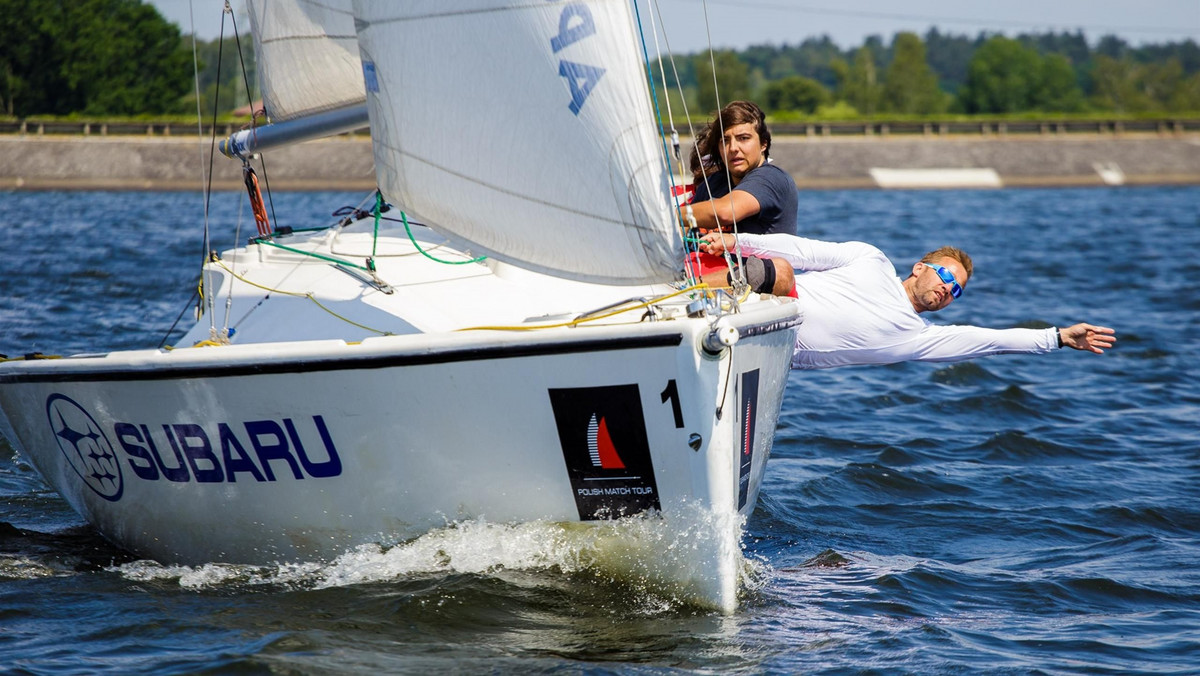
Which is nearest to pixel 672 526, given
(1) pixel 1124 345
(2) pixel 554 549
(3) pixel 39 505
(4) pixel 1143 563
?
(2) pixel 554 549

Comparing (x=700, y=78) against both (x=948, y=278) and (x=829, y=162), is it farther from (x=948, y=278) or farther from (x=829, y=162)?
(x=948, y=278)

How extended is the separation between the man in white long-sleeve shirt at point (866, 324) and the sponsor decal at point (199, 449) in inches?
83.5

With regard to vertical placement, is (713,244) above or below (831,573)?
above

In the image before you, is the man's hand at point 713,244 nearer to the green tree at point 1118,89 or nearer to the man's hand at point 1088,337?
the man's hand at point 1088,337

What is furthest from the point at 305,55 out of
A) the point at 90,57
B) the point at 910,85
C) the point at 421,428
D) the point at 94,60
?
the point at 910,85

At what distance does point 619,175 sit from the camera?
4.34 m

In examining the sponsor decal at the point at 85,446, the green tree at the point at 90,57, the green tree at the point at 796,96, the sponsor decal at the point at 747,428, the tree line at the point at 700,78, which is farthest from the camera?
the green tree at the point at 796,96

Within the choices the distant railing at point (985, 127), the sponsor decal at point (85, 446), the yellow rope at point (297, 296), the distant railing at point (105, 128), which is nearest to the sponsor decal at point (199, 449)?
the sponsor decal at point (85, 446)

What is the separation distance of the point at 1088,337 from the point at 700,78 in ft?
220

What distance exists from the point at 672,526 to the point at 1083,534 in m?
3.07

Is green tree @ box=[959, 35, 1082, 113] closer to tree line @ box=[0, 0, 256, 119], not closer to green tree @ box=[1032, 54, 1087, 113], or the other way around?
green tree @ box=[1032, 54, 1087, 113]

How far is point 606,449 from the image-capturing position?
4.48 m

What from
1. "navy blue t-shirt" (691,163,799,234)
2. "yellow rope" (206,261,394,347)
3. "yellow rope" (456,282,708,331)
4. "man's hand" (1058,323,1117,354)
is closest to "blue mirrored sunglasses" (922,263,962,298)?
"man's hand" (1058,323,1117,354)

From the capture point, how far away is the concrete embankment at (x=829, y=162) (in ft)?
138
